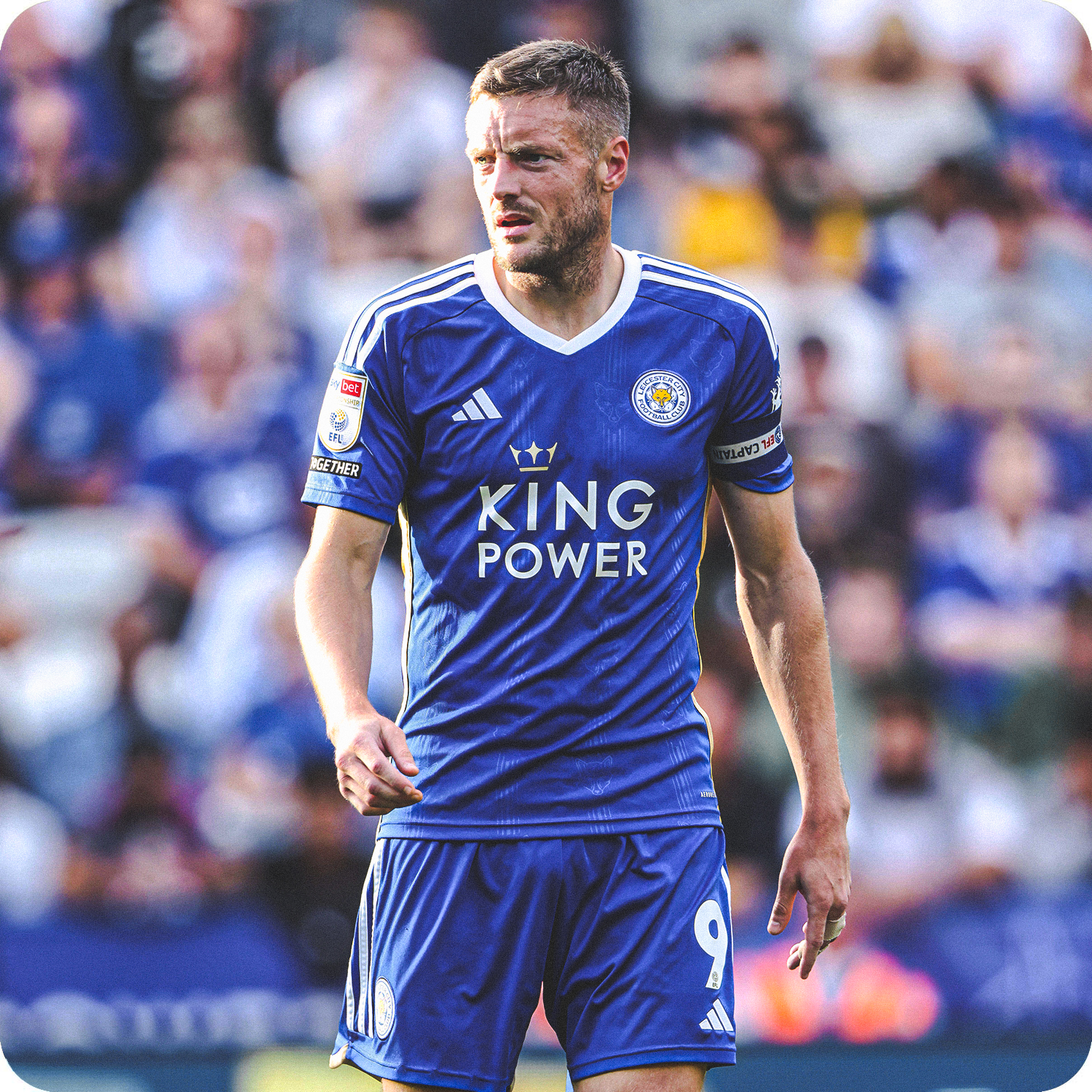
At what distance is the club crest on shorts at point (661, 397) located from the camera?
9.29 ft

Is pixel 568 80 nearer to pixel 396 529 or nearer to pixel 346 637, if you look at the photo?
pixel 346 637

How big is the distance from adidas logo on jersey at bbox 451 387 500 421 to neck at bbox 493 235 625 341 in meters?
0.20

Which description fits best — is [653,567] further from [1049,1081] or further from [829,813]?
[1049,1081]

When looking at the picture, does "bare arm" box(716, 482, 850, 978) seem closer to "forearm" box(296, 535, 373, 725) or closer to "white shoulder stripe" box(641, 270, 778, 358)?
"white shoulder stripe" box(641, 270, 778, 358)

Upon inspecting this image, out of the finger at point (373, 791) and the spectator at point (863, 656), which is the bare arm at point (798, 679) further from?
the spectator at point (863, 656)

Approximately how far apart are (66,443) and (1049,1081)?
16.8 feet

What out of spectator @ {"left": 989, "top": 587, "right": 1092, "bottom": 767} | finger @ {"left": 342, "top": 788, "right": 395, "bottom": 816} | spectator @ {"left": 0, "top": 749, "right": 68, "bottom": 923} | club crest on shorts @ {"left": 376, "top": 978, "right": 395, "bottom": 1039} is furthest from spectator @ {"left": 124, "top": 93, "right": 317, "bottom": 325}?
finger @ {"left": 342, "top": 788, "right": 395, "bottom": 816}

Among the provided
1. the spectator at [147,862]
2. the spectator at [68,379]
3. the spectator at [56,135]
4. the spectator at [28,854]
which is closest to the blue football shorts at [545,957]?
the spectator at [147,862]

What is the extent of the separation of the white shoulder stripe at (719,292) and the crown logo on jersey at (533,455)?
456 millimetres

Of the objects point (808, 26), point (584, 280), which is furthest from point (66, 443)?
point (584, 280)

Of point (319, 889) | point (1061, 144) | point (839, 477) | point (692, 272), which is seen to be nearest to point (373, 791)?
point (692, 272)

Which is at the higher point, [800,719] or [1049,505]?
[800,719]

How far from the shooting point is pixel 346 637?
267 centimetres

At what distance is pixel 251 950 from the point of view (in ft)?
20.9
